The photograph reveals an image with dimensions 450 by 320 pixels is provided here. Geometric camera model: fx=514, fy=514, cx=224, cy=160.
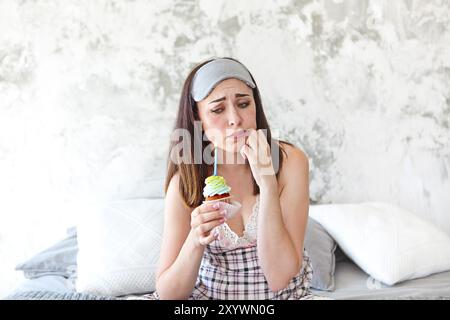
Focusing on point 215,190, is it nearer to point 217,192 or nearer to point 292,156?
point 217,192

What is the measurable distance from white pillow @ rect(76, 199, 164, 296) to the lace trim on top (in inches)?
20.2

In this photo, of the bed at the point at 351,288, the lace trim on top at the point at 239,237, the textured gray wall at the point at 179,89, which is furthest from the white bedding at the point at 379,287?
the textured gray wall at the point at 179,89

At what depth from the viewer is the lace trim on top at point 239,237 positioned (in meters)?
→ 1.42

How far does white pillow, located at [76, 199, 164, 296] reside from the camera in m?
1.81

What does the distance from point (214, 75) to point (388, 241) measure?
38.5 inches

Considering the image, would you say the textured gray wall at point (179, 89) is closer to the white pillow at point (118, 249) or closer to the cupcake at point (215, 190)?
the white pillow at point (118, 249)

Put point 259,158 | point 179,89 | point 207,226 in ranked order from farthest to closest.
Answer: point 179,89 < point 259,158 < point 207,226

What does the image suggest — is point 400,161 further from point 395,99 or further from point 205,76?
point 205,76

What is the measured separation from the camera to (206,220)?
1.21 m

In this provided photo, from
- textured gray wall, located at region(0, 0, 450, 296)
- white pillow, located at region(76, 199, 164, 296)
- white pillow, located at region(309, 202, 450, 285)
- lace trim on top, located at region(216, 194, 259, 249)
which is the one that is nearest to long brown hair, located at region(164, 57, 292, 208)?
lace trim on top, located at region(216, 194, 259, 249)

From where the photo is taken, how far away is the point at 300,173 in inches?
57.5

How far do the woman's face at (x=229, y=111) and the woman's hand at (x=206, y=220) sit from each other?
248 mm

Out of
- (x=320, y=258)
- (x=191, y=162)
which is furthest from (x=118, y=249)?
(x=320, y=258)
